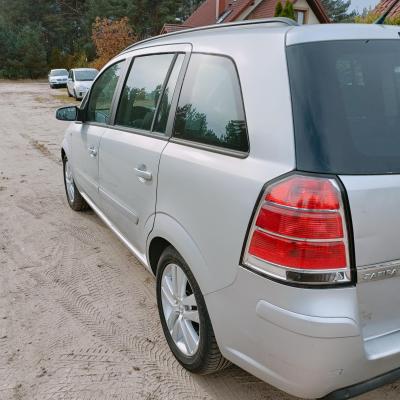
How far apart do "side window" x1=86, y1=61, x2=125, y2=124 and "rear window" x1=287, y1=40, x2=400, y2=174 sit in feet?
6.95

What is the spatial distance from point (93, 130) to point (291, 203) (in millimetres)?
2587

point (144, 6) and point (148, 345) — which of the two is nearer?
point (148, 345)

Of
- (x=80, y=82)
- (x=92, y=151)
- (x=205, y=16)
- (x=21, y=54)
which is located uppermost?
(x=205, y=16)

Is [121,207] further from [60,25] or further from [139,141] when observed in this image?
[60,25]

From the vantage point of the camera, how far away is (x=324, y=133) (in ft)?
5.58

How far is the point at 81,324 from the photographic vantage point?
3033mm

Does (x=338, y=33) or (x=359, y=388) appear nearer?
(x=359, y=388)

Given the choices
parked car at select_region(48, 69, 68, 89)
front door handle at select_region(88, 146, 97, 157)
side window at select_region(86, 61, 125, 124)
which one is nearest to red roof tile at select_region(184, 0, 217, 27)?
parked car at select_region(48, 69, 68, 89)

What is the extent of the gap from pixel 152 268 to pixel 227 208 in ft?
3.79

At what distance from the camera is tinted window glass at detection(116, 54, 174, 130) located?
111 inches

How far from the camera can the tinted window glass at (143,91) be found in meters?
2.81

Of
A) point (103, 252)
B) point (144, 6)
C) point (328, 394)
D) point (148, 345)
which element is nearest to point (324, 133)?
point (328, 394)

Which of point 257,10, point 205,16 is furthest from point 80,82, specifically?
point 205,16

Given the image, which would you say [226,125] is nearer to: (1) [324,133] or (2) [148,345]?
(1) [324,133]
